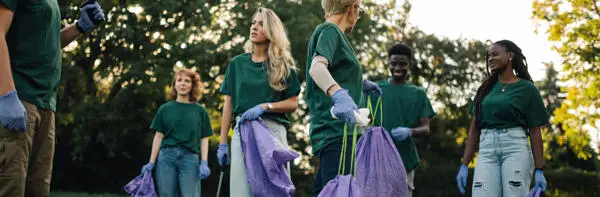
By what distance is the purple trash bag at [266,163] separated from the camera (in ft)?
15.7

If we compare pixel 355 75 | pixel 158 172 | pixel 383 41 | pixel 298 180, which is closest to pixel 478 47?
pixel 383 41

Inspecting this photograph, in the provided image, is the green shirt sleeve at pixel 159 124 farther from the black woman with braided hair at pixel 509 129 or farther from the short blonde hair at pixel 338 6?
the short blonde hair at pixel 338 6

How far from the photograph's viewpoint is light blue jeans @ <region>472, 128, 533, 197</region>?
4918 millimetres

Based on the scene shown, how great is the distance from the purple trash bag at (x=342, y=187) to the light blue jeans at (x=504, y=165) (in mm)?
1987

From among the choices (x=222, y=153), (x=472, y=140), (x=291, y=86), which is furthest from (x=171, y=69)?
(x=472, y=140)

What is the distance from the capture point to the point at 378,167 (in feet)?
11.5

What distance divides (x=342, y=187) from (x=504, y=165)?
2.11m

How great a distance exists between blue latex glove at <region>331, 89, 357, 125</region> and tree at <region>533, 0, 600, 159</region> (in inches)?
677

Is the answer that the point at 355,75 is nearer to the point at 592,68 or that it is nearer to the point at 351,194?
the point at 351,194

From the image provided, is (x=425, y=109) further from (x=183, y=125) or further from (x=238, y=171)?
(x=183, y=125)

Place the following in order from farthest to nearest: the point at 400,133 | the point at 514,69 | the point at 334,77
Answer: the point at 400,133, the point at 514,69, the point at 334,77

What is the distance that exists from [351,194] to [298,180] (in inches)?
613

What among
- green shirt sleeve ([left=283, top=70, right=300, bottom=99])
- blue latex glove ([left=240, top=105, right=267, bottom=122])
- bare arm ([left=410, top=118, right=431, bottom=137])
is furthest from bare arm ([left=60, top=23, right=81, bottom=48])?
bare arm ([left=410, top=118, right=431, bottom=137])

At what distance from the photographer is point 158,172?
699 cm
